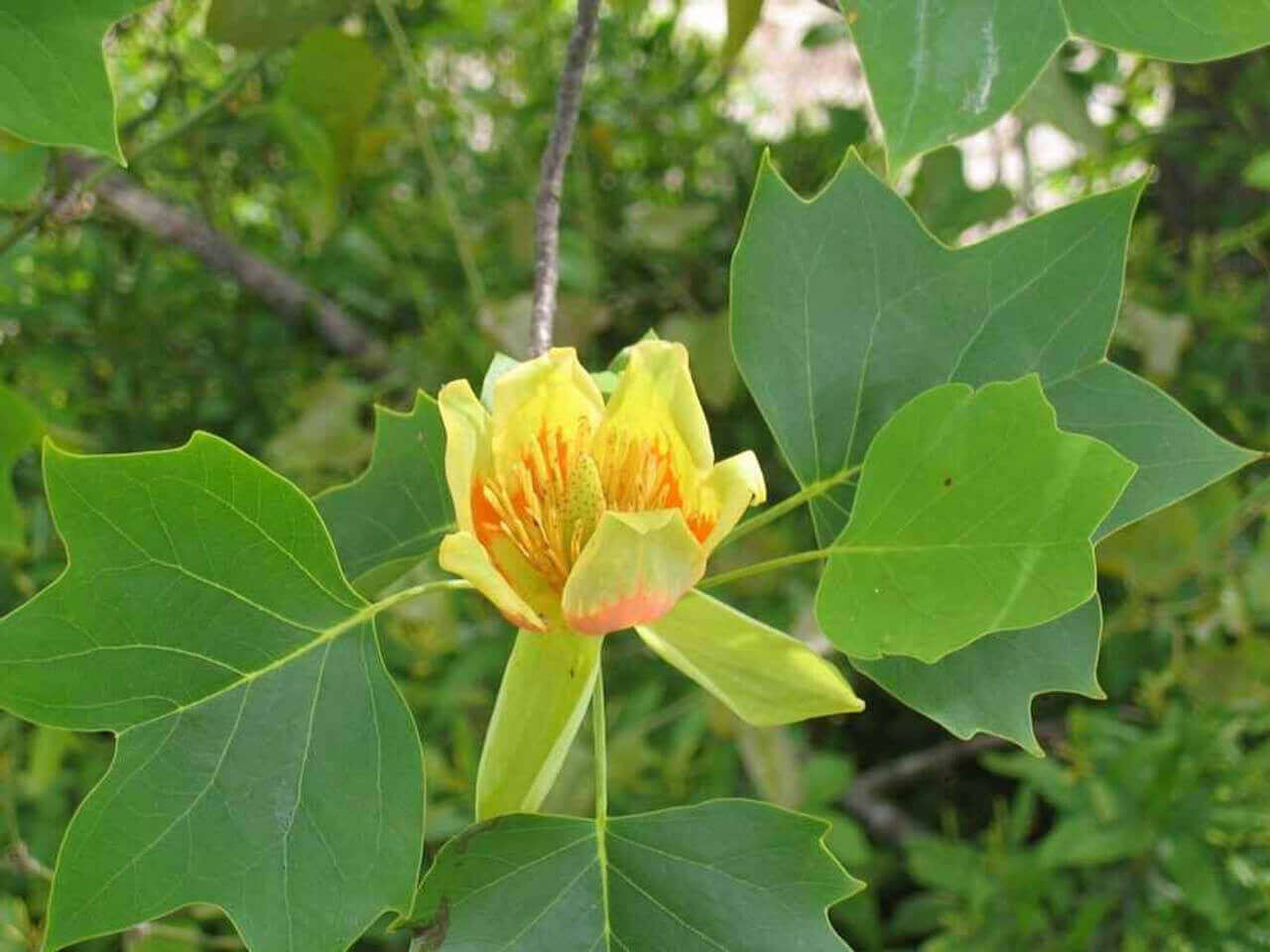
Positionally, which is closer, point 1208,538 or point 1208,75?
point 1208,538

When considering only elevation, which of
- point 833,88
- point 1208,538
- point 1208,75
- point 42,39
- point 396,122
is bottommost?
point 833,88

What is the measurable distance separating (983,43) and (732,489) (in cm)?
19

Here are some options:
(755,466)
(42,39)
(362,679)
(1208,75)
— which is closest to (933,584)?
(755,466)

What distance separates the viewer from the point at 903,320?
59 cm

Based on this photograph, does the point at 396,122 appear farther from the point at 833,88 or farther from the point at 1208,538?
the point at 833,88

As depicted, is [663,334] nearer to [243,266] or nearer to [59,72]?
[243,266]

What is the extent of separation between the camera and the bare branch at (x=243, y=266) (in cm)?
128

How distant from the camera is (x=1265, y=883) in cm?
102

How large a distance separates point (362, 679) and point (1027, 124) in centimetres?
97

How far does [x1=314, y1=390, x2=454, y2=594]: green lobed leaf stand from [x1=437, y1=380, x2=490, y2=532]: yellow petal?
0.12 metres

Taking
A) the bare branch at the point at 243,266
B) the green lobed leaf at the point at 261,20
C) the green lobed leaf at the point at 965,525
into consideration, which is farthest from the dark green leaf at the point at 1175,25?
the bare branch at the point at 243,266

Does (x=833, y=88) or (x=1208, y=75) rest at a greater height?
(x=1208, y=75)

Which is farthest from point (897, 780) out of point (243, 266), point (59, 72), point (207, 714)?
point (59, 72)

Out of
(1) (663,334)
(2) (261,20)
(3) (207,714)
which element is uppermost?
(2) (261,20)
